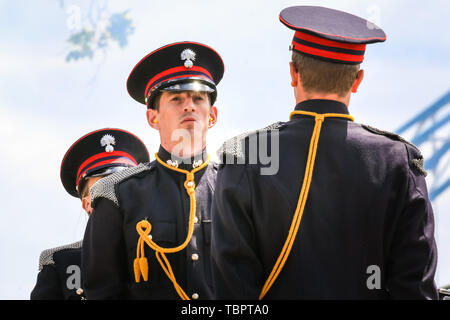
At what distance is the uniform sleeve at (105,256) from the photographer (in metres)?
4.52

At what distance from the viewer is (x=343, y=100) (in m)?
3.44

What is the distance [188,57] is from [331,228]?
8.95 ft

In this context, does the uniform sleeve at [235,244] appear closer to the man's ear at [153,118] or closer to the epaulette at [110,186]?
the epaulette at [110,186]

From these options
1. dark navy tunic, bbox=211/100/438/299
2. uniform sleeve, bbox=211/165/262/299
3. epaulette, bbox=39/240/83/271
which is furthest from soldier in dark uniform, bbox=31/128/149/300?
dark navy tunic, bbox=211/100/438/299

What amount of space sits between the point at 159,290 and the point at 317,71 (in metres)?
2.14

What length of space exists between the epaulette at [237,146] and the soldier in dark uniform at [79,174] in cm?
321

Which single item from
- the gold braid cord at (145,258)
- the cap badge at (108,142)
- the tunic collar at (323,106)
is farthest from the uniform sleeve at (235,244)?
the cap badge at (108,142)

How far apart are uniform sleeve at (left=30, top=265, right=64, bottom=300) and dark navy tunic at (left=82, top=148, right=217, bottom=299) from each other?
1596 mm

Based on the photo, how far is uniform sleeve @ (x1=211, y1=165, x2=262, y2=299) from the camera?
3166 millimetres

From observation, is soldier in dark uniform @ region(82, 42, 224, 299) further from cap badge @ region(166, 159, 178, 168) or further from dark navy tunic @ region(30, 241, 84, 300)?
dark navy tunic @ region(30, 241, 84, 300)

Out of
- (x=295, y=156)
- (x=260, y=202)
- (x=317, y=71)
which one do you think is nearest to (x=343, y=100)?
(x=317, y=71)

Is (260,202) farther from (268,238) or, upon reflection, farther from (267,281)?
(267,281)

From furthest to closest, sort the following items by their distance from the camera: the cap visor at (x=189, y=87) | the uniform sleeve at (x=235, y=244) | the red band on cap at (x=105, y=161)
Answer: the red band on cap at (x=105, y=161), the cap visor at (x=189, y=87), the uniform sleeve at (x=235, y=244)

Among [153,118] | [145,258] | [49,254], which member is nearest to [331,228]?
[145,258]
